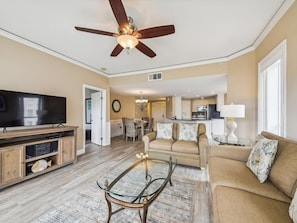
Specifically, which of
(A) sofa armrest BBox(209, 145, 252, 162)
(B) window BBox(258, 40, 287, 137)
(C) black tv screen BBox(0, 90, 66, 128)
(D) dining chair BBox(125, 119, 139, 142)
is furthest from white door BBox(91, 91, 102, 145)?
(B) window BBox(258, 40, 287, 137)

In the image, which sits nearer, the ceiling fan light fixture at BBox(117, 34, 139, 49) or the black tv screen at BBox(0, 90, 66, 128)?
the ceiling fan light fixture at BBox(117, 34, 139, 49)

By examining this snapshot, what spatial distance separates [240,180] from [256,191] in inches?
6.2

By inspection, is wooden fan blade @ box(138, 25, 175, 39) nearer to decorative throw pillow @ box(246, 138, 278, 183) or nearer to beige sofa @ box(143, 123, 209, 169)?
decorative throw pillow @ box(246, 138, 278, 183)

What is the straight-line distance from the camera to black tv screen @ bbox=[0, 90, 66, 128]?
2.17 meters

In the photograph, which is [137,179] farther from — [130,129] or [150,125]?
[150,125]

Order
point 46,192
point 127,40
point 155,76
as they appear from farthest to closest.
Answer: point 155,76, point 46,192, point 127,40

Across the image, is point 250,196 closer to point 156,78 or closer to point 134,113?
point 156,78

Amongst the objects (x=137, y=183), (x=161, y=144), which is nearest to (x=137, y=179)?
(x=137, y=183)

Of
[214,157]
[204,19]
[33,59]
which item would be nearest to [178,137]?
[214,157]

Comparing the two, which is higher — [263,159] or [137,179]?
[263,159]

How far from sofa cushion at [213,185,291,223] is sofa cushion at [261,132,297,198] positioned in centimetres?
15

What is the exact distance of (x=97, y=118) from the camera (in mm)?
4812

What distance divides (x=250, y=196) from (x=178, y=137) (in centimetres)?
217

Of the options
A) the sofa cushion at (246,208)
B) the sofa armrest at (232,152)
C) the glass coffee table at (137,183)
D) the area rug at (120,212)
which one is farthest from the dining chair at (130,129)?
the sofa cushion at (246,208)
